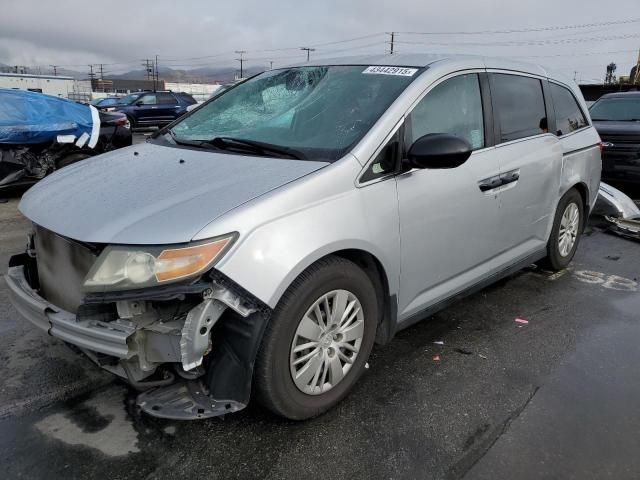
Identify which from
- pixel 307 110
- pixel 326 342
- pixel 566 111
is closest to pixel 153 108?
pixel 566 111

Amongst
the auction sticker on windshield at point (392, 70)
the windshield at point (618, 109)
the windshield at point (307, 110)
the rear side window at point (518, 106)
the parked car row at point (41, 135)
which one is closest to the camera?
the windshield at point (307, 110)

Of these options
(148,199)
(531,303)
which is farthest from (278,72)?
(531,303)

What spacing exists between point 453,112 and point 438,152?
27.8 inches

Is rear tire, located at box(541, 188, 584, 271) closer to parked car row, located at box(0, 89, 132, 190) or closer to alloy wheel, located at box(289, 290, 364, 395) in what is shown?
alloy wheel, located at box(289, 290, 364, 395)

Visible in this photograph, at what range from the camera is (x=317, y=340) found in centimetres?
247

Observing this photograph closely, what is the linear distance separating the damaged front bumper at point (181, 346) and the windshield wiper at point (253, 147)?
3.01ft

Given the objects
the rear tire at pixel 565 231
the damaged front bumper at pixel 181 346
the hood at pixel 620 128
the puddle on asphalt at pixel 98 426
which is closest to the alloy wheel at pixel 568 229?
the rear tire at pixel 565 231

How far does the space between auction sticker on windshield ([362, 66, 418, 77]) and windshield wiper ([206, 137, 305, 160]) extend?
32.2 inches

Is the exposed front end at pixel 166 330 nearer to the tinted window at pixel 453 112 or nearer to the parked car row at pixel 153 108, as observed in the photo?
the tinted window at pixel 453 112

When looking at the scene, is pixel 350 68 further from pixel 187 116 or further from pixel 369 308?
pixel 369 308

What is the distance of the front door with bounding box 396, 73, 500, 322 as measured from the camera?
284cm

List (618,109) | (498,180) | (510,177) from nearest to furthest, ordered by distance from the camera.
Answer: (498,180)
(510,177)
(618,109)

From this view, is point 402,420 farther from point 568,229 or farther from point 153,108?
point 153,108

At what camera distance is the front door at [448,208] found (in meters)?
2.84
